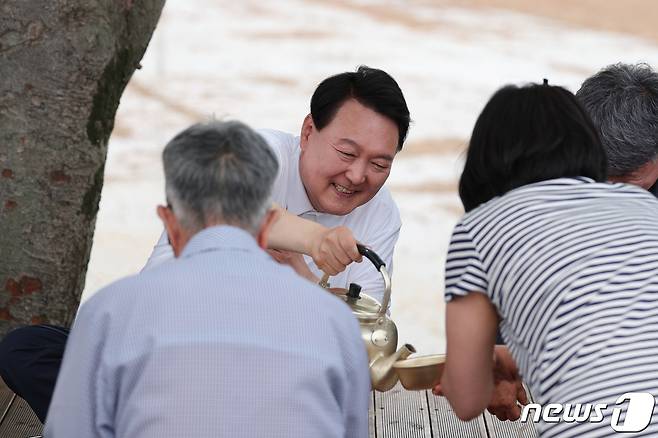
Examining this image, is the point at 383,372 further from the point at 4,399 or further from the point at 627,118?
the point at 4,399

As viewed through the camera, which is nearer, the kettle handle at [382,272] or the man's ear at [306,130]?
the kettle handle at [382,272]

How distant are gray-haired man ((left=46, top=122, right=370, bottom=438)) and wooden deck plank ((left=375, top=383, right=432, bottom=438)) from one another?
5.20 feet

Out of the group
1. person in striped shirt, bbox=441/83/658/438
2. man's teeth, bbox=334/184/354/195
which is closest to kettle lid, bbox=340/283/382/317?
person in striped shirt, bbox=441/83/658/438

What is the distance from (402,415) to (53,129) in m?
1.41

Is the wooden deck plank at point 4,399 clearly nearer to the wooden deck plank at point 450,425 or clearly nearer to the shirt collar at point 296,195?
the shirt collar at point 296,195

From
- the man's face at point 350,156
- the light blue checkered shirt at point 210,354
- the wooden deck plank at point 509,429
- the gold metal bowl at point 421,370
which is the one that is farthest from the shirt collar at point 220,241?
the wooden deck plank at point 509,429

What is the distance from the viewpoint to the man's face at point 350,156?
2.86 m

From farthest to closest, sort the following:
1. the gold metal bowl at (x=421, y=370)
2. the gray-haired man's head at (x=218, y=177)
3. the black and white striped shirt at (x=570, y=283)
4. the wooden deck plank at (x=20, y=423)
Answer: the wooden deck plank at (x=20, y=423) < the gold metal bowl at (x=421, y=370) < the black and white striped shirt at (x=570, y=283) < the gray-haired man's head at (x=218, y=177)

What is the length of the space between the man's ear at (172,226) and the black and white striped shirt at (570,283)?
0.48 meters

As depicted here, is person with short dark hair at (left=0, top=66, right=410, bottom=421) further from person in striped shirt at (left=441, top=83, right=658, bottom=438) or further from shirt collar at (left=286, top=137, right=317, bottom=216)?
person in striped shirt at (left=441, top=83, right=658, bottom=438)

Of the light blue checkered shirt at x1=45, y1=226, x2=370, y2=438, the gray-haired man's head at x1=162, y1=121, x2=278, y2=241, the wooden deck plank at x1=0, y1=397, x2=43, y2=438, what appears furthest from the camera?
the wooden deck plank at x1=0, y1=397, x2=43, y2=438

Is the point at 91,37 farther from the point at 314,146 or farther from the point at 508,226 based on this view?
the point at 508,226

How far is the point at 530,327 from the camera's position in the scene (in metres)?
1.92

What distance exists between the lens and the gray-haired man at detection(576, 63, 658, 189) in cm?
267
